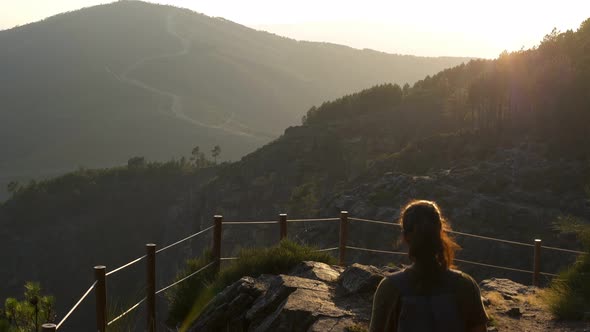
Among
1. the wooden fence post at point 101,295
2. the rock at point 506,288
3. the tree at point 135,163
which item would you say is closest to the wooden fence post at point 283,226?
the rock at point 506,288

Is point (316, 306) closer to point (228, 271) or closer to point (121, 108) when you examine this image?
point (228, 271)

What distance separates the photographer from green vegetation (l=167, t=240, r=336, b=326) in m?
9.43

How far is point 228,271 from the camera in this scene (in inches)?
390

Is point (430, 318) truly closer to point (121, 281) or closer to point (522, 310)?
point (522, 310)

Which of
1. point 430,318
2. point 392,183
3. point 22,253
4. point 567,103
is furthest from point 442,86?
point 430,318

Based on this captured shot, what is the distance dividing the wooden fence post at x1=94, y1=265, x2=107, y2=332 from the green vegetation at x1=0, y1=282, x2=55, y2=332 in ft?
3.22

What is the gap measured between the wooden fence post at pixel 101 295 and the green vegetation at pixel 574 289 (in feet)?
18.2

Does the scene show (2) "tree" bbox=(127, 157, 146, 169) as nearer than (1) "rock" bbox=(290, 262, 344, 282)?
No

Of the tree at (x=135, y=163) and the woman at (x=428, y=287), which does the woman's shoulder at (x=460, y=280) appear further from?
the tree at (x=135, y=163)

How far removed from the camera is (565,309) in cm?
847

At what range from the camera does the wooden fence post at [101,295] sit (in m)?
6.92

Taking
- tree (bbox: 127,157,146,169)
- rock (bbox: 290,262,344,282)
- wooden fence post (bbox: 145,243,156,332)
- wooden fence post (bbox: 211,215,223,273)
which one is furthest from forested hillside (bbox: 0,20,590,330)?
wooden fence post (bbox: 145,243,156,332)

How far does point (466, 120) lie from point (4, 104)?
487ft

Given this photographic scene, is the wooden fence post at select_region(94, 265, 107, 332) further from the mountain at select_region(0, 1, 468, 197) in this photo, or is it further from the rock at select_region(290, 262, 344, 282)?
the mountain at select_region(0, 1, 468, 197)
